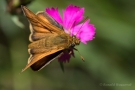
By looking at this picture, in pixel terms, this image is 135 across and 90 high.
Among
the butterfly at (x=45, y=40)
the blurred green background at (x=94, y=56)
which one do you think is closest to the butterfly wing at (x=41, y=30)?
the butterfly at (x=45, y=40)

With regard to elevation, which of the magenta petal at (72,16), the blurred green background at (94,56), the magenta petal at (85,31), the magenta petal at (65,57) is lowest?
the blurred green background at (94,56)

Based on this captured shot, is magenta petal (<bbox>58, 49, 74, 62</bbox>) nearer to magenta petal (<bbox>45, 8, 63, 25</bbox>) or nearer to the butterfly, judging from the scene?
the butterfly

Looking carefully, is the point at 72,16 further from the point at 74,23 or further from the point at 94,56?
the point at 94,56

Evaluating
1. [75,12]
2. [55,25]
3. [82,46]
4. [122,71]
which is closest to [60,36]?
[55,25]

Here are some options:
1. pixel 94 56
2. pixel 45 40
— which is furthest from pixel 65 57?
pixel 94 56

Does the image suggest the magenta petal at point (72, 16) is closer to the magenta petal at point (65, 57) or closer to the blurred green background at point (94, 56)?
the magenta petal at point (65, 57)

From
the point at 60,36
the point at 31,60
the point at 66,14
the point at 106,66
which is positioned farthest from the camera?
the point at 106,66

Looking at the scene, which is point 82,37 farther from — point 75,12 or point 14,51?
point 14,51

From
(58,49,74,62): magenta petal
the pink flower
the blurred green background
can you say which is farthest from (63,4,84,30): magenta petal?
the blurred green background

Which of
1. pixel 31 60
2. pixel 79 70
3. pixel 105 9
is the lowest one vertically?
pixel 79 70
